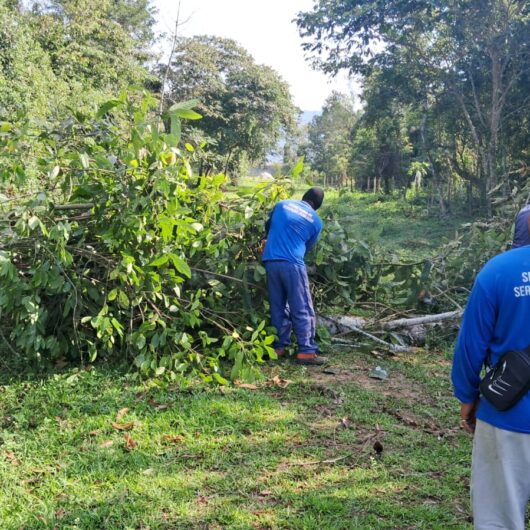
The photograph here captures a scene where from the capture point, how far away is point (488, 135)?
16.4 meters

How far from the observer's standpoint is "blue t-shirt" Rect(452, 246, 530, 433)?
2029 mm

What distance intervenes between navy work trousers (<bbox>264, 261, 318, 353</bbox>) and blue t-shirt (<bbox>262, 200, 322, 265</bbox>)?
0.25ft

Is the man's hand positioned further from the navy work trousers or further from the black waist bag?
the navy work trousers

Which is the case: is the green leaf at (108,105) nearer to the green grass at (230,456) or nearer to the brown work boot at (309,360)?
the green grass at (230,456)

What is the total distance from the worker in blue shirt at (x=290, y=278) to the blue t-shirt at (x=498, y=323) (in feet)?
9.50

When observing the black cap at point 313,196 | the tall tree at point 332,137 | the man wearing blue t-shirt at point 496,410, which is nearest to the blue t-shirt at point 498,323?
the man wearing blue t-shirt at point 496,410

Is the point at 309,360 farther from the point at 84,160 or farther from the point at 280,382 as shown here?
the point at 84,160

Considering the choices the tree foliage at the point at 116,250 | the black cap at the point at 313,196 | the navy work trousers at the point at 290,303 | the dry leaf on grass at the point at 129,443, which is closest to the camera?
the dry leaf on grass at the point at 129,443

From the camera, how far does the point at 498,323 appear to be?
6.88ft

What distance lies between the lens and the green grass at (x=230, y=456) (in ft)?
9.14

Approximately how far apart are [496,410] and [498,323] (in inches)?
12.6

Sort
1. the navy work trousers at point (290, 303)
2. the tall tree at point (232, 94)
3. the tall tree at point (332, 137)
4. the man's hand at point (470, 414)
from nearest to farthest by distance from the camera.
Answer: the man's hand at point (470, 414) < the navy work trousers at point (290, 303) < the tall tree at point (232, 94) < the tall tree at point (332, 137)

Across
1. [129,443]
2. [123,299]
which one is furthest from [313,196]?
[129,443]

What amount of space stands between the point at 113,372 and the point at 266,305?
1.63 metres
